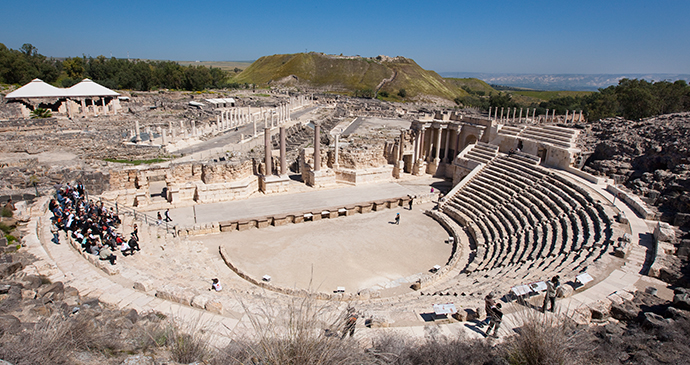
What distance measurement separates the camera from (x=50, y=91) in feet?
154

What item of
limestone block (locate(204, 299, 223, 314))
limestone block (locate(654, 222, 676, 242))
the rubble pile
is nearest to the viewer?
limestone block (locate(204, 299, 223, 314))

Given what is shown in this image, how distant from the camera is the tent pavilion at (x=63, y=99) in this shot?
45.1 metres

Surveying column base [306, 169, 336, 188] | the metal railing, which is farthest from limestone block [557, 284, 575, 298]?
column base [306, 169, 336, 188]

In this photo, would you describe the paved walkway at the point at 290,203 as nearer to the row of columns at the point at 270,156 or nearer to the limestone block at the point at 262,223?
the limestone block at the point at 262,223

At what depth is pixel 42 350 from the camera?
5422 mm

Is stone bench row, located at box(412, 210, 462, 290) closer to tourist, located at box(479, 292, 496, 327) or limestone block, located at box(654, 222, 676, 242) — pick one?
tourist, located at box(479, 292, 496, 327)

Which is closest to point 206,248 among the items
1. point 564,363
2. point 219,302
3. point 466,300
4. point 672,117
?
point 219,302

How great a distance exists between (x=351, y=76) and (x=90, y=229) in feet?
387

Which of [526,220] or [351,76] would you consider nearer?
[526,220]

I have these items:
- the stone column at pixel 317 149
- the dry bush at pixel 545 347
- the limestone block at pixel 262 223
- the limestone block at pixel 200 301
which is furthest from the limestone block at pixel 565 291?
the stone column at pixel 317 149

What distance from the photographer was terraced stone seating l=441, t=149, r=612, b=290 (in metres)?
13.9

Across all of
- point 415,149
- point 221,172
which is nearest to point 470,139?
point 415,149

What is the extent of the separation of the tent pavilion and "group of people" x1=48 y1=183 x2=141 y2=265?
127 ft

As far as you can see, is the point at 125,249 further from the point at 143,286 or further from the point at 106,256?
the point at 143,286
